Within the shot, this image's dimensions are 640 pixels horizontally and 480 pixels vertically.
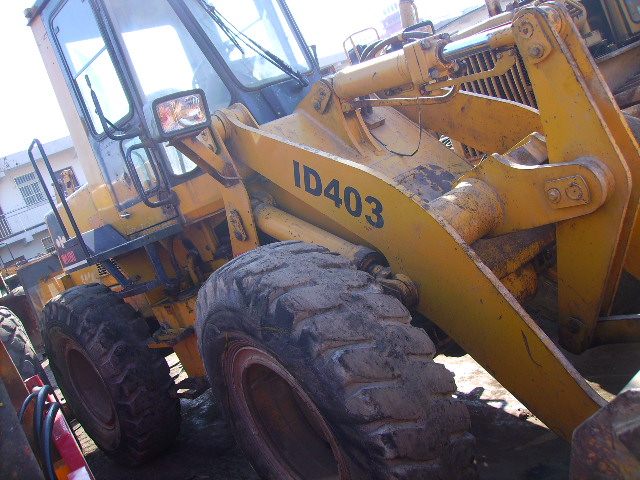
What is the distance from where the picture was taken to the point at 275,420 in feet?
9.32

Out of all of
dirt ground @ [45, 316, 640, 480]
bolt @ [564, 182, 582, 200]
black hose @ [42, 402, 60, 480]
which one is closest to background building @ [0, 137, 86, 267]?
dirt ground @ [45, 316, 640, 480]

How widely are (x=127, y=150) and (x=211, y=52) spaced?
2.92ft

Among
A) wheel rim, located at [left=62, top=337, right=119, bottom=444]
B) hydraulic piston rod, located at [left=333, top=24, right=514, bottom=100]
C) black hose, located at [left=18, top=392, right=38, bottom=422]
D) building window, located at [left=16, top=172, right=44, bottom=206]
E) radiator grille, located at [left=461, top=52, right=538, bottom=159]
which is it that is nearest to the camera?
black hose, located at [left=18, top=392, right=38, bottom=422]

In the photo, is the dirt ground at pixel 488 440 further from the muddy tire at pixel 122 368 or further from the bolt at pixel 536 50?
the bolt at pixel 536 50

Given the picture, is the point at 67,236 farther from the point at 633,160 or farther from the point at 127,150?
the point at 633,160

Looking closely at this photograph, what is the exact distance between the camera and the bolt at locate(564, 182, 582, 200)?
238 cm

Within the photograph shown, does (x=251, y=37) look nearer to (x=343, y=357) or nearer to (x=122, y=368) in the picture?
(x=122, y=368)

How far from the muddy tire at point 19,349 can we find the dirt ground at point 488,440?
982 millimetres

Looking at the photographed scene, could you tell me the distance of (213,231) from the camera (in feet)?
13.8

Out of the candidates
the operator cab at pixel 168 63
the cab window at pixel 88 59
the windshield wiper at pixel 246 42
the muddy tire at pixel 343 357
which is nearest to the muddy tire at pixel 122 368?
the operator cab at pixel 168 63

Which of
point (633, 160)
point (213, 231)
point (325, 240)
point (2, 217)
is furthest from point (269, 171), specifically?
point (2, 217)

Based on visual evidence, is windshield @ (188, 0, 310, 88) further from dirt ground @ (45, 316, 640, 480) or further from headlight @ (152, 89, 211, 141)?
dirt ground @ (45, 316, 640, 480)

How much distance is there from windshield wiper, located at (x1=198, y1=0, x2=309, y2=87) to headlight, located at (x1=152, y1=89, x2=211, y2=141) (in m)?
1.18

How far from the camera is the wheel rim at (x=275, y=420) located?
2.66m
